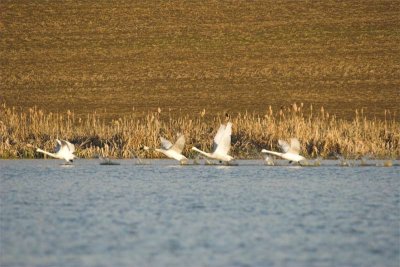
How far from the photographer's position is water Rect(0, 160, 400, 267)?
39.4ft

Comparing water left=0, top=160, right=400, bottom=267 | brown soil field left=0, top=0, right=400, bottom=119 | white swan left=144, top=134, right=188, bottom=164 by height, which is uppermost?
brown soil field left=0, top=0, right=400, bottom=119

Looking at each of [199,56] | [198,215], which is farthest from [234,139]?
[199,56]

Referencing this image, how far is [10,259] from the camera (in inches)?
465

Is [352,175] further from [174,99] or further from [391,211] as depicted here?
[174,99]

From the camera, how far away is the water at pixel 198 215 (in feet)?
39.4

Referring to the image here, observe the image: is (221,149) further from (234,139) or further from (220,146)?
(234,139)

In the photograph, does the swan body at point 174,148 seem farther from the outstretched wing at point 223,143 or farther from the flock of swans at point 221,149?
the outstretched wing at point 223,143

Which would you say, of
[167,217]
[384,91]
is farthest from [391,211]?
[384,91]

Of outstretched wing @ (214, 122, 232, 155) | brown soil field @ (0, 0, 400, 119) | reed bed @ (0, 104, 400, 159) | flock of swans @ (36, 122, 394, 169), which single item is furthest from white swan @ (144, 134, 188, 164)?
brown soil field @ (0, 0, 400, 119)

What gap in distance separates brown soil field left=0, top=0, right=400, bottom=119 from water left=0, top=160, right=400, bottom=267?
18786 mm

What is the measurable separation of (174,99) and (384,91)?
8.41m

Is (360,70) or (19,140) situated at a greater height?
(360,70)

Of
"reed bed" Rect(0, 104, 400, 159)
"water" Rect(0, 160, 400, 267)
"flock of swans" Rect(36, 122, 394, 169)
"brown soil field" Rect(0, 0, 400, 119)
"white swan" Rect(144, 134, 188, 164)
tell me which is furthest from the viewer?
"brown soil field" Rect(0, 0, 400, 119)

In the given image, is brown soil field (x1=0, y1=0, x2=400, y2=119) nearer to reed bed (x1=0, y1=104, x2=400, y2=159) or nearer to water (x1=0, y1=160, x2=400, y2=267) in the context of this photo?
reed bed (x1=0, y1=104, x2=400, y2=159)
